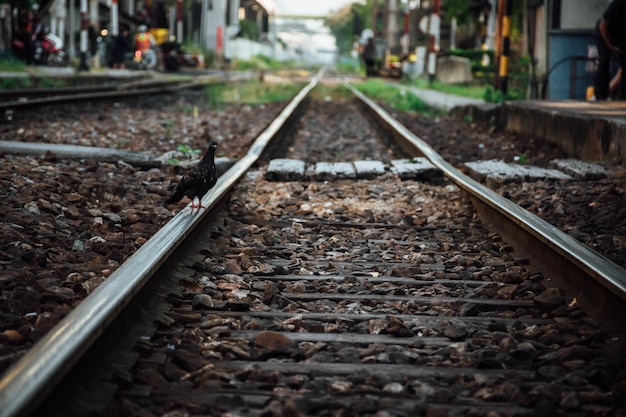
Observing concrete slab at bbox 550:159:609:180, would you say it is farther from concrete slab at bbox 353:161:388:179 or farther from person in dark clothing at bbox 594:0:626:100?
person in dark clothing at bbox 594:0:626:100

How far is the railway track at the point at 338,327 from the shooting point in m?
2.48

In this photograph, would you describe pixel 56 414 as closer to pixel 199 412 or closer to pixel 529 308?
pixel 199 412

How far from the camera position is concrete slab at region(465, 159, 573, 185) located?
6.79m

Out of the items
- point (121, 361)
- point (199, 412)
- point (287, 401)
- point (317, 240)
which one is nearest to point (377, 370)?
point (287, 401)

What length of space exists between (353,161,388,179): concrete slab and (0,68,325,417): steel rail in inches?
129

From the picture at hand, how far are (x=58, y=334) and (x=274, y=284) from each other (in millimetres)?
1450

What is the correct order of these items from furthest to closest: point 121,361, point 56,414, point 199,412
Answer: point 121,361, point 199,412, point 56,414

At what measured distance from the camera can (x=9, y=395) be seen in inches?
79.6

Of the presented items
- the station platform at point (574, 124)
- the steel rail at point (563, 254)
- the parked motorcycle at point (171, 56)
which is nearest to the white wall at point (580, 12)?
the station platform at point (574, 124)

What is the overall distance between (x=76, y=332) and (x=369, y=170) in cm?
505

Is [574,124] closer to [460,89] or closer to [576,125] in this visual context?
[576,125]

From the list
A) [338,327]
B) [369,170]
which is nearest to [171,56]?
[369,170]

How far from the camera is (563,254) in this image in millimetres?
3869

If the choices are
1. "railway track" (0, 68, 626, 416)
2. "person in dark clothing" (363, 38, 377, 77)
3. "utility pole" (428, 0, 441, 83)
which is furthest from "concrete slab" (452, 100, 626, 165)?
"person in dark clothing" (363, 38, 377, 77)
